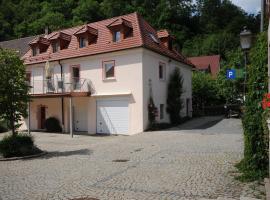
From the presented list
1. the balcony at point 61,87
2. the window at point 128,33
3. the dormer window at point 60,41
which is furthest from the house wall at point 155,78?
the dormer window at point 60,41

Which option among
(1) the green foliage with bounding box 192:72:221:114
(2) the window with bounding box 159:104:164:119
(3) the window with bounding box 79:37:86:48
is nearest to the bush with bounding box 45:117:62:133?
(3) the window with bounding box 79:37:86:48

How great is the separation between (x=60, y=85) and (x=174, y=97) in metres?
8.81

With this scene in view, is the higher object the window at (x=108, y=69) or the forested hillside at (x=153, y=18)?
the forested hillside at (x=153, y=18)

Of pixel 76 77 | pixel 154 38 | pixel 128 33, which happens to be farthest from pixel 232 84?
pixel 76 77

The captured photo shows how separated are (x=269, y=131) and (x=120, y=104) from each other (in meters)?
17.7

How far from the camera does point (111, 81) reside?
25266 millimetres

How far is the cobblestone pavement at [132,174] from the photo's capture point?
321 inches

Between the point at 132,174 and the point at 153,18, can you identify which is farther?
the point at 153,18

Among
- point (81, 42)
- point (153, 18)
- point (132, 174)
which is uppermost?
point (153, 18)

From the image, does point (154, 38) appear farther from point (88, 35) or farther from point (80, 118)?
point (80, 118)

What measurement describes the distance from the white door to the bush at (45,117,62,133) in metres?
1.70

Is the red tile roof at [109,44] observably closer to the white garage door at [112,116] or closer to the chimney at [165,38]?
the chimney at [165,38]

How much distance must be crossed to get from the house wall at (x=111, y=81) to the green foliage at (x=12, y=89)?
997 cm

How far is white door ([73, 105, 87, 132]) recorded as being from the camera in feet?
90.0
